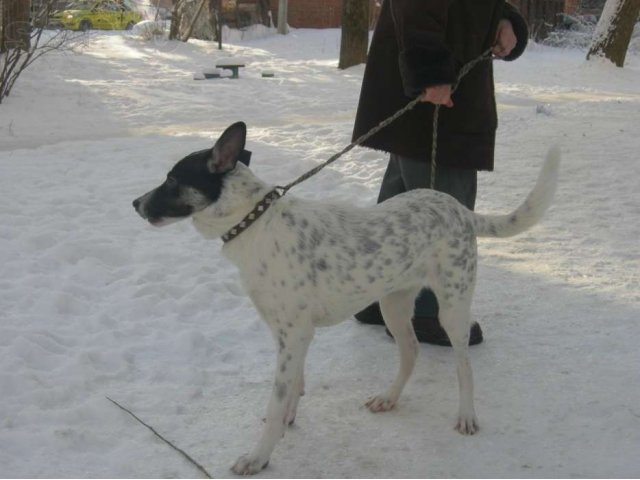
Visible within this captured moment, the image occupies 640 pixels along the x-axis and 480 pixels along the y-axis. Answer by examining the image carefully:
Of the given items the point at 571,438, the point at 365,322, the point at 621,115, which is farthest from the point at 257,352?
the point at 621,115

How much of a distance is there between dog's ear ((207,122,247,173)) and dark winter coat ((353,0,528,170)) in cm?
117

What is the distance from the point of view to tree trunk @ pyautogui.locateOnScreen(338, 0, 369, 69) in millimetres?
17625

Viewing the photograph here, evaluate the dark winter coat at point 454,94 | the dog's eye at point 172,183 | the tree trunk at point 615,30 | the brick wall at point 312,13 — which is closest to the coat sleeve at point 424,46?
the dark winter coat at point 454,94

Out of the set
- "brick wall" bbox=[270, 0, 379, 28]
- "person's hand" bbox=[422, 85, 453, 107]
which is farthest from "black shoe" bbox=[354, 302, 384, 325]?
"brick wall" bbox=[270, 0, 379, 28]

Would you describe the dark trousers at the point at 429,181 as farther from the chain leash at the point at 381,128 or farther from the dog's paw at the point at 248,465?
the dog's paw at the point at 248,465

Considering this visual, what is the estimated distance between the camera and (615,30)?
1908 centimetres

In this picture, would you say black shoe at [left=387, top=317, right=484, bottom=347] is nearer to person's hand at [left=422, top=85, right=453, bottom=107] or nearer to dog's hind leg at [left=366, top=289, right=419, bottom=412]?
dog's hind leg at [left=366, top=289, right=419, bottom=412]

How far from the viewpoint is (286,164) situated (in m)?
9.18

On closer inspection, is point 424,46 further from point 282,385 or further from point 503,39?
point 282,385

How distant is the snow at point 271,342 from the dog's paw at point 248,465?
9 centimetres

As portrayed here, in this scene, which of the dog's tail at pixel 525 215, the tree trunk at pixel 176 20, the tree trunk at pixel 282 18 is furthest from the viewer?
the tree trunk at pixel 282 18

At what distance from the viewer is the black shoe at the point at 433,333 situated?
4.94 meters

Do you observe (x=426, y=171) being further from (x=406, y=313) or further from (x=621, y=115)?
(x=621, y=115)

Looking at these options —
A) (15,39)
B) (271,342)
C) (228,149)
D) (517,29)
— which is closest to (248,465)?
(228,149)
